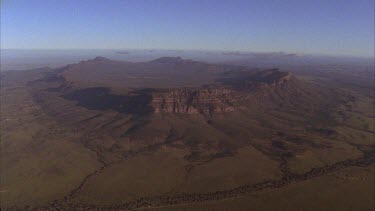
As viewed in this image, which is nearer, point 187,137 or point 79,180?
point 79,180

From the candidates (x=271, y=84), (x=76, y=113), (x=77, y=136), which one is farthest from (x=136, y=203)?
(x=271, y=84)

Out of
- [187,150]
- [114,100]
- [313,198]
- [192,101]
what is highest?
[192,101]

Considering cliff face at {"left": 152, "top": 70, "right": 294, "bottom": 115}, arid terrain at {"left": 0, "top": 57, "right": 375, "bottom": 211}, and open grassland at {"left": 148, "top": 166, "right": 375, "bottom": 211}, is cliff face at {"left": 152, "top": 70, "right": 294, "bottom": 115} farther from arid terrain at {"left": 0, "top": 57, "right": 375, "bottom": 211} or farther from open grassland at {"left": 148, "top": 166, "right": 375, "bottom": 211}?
open grassland at {"left": 148, "top": 166, "right": 375, "bottom": 211}

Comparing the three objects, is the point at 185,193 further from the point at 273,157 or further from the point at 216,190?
the point at 273,157

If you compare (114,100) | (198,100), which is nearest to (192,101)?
(198,100)

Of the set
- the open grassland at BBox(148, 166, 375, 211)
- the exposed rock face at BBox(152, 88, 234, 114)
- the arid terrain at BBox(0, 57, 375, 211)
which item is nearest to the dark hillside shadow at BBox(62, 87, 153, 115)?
the arid terrain at BBox(0, 57, 375, 211)

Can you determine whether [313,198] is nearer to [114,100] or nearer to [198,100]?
[198,100]
